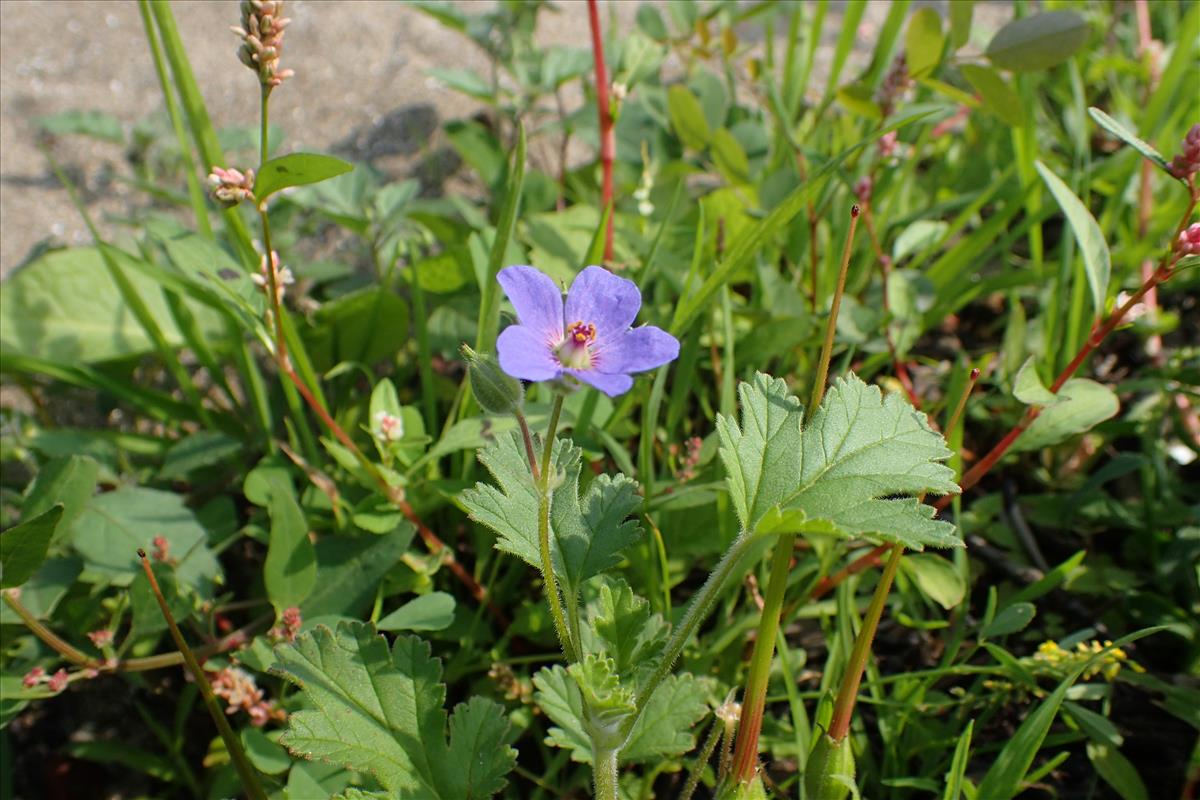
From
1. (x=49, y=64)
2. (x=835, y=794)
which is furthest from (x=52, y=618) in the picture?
(x=49, y=64)

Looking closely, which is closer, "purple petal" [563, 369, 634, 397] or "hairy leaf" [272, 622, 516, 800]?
"purple petal" [563, 369, 634, 397]

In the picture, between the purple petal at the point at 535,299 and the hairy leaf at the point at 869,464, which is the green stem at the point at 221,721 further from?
the hairy leaf at the point at 869,464

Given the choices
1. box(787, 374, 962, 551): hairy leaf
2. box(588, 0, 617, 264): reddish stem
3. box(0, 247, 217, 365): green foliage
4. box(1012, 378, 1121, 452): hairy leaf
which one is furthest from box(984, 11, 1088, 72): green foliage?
box(0, 247, 217, 365): green foliage

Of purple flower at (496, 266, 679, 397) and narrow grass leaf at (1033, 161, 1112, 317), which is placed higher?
purple flower at (496, 266, 679, 397)

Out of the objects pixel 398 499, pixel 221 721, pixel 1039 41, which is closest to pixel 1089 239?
pixel 1039 41

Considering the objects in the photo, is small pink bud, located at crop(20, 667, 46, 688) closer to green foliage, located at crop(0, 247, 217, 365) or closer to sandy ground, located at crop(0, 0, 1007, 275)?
green foliage, located at crop(0, 247, 217, 365)

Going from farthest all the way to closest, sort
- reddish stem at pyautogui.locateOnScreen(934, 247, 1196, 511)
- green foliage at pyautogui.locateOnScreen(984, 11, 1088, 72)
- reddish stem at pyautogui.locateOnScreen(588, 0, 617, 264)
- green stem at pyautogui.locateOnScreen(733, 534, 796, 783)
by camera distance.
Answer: reddish stem at pyautogui.locateOnScreen(588, 0, 617, 264), green foliage at pyautogui.locateOnScreen(984, 11, 1088, 72), reddish stem at pyautogui.locateOnScreen(934, 247, 1196, 511), green stem at pyautogui.locateOnScreen(733, 534, 796, 783)

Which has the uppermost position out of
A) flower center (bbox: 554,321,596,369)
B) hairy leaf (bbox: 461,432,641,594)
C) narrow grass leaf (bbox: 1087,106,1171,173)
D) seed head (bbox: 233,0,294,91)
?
seed head (bbox: 233,0,294,91)
